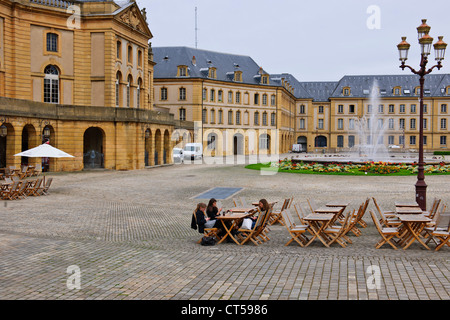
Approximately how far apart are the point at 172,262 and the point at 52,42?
3121 cm

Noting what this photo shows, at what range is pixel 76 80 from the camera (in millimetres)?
37188

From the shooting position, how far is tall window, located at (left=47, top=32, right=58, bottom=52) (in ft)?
119

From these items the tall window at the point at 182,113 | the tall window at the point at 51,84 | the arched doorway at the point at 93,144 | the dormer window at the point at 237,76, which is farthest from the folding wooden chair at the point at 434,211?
the dormer window at the point at 237,76

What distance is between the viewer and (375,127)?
86.4m

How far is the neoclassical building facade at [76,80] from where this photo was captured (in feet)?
111

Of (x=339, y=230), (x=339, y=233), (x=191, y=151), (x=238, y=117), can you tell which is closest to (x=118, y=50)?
(x=191, y=151)

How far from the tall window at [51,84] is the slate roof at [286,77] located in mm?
31142

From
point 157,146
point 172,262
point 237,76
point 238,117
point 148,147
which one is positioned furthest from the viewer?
point 238,117

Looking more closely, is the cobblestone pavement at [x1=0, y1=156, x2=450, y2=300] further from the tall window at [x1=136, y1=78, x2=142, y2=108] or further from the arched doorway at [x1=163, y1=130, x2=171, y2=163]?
the arched doorway at [x1=163, y1=130, x2=171, y2=163]

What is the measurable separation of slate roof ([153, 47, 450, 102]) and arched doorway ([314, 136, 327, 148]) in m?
7.26

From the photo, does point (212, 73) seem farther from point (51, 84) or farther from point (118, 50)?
point (51, 84)

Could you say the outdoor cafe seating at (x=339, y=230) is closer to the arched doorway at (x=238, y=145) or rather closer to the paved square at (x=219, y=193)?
the paved square at (x=219, y=193)

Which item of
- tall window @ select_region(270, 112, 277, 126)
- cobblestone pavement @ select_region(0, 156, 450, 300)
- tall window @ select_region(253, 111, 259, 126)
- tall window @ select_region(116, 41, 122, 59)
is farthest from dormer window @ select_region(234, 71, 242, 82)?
cobblestone pavement @ select_region(0, 156, 450, 300)
